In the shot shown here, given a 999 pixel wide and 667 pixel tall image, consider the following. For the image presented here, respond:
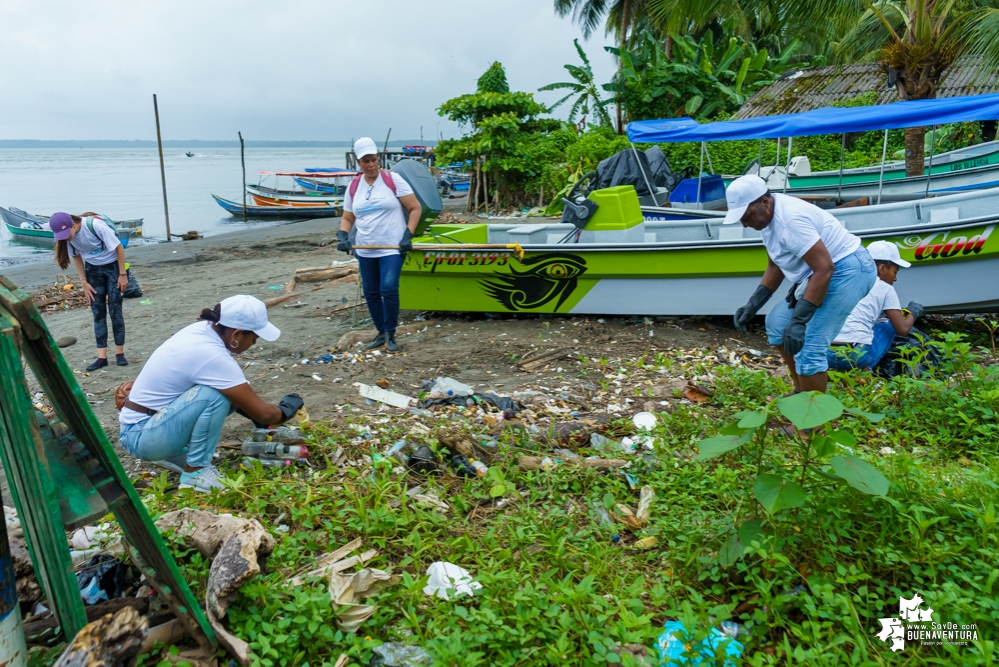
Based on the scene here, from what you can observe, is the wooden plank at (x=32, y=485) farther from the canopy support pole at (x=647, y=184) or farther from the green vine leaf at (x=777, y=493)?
the canopy support pole at (x=647, y=184)

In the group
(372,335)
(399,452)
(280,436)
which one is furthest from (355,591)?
(372,335)

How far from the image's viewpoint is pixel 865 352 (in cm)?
496

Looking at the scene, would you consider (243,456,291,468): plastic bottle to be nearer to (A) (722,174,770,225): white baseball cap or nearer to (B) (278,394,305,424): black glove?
(B) (278,394,305,424): black glove

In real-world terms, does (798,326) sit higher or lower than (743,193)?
lower

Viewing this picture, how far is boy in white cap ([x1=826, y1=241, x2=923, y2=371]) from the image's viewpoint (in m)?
4.96

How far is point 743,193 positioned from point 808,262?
21.1 inches

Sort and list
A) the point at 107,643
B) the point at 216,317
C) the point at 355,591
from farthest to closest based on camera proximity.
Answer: the point at 216,317, the point at 355,591, the point at 107,643

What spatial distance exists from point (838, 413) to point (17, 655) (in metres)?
2.79

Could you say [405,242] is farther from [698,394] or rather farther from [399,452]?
[698,394]

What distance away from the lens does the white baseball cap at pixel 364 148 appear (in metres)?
6.15

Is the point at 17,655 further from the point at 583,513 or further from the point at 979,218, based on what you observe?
the point at 979,218

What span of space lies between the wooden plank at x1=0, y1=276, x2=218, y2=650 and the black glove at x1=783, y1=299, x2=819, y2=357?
3.26m

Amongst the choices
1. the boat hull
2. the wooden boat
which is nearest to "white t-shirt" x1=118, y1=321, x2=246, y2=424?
the boat hull

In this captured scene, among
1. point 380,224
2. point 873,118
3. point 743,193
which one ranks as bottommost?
point 380,224
